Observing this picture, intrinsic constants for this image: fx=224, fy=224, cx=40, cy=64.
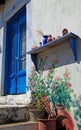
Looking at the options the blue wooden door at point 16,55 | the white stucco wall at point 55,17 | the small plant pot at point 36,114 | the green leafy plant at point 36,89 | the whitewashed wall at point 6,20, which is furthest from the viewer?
the blue wooden door at point 16,55

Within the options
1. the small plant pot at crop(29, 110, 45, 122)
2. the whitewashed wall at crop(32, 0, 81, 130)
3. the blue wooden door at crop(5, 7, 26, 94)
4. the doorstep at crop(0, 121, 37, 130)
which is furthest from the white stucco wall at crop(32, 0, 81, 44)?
the doorstep at crop(0, 121, 37, 130)

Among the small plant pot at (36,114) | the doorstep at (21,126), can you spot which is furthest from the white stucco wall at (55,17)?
the doorstep at (21,126)

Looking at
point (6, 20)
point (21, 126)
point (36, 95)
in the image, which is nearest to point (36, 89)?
point (36, 95)

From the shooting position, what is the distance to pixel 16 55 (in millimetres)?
5141

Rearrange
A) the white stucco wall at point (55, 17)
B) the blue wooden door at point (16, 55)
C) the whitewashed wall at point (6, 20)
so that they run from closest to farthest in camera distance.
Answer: the white stucco wall at point (55, 17) < the whitewashed wall at point (6, 20) < the blue wooden door at point (16, 55)

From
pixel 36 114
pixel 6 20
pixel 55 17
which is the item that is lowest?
pixel 36 114

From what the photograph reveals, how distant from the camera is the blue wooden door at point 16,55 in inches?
191

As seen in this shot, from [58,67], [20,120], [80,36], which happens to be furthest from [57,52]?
[20,120]

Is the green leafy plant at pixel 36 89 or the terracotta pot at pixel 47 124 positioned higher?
the green leafy plant at pixel 36 89

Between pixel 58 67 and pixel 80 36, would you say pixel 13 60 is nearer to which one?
pixel 58 67

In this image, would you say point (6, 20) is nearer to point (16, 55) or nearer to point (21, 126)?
point (16, 55)

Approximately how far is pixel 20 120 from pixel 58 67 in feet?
3.34

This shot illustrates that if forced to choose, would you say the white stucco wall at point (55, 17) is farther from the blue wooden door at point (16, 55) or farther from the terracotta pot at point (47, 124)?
the terracotta pot at point (47, 124)

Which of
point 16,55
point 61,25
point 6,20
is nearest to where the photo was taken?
point 61,25
